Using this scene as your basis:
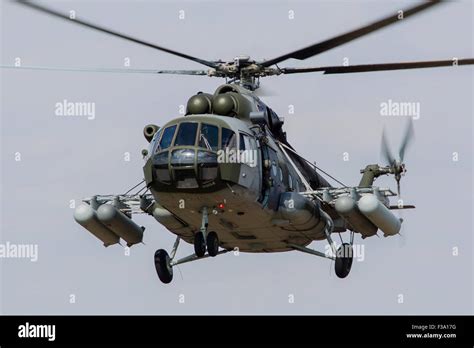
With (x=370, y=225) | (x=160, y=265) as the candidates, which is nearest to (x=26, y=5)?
(x=160, y=265)

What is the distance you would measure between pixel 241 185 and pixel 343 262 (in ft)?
14.8

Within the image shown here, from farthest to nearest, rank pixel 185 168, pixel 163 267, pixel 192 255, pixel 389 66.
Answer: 1. pixel 192 255
2. pixel 163 267
3. pixel 389 66
4. pixel 185 168

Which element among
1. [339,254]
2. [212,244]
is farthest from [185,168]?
[339,254]

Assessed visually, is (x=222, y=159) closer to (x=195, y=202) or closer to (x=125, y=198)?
(x=195, y=202)

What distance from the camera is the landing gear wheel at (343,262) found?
1427 inches

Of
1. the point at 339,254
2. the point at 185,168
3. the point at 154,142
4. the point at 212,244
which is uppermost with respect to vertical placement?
the point at 154,142

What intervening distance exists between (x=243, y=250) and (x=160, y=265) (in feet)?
7.82

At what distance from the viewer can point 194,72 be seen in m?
36.2

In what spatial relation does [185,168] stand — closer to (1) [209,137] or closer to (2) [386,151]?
(1) [209,137]

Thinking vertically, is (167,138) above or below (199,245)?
above

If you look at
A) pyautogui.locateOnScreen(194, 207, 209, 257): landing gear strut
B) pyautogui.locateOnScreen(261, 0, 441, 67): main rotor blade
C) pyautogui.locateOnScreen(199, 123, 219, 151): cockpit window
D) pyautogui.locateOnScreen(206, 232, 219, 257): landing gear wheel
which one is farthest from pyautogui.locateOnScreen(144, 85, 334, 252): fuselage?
pyautogui.locateOnScreen(261, 0, 441, 67): main rotor blade

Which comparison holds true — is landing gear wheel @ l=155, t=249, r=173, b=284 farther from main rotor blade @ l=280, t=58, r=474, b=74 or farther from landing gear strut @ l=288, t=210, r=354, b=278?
main rotor blade @ l=280, t=58, r=474, b=74

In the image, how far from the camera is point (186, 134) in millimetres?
32781

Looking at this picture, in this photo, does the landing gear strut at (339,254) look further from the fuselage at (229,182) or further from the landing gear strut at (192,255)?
the landing gear strut at (192,255)
